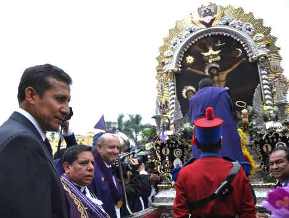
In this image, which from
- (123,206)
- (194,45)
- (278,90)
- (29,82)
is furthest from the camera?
(194,45)

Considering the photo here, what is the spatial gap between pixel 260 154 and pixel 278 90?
23.3ft

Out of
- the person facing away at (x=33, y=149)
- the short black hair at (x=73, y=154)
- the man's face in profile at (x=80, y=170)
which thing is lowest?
the man's face in profile at (x=80, y=170)

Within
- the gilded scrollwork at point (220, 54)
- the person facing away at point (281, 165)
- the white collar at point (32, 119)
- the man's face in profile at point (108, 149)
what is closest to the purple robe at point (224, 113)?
the person facing away at point (281, 165)

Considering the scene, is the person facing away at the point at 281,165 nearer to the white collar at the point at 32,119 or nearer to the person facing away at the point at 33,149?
the person facing away at the point at 33,149

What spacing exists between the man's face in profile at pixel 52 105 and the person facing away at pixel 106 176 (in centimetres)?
211

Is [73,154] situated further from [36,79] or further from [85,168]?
[36,79]

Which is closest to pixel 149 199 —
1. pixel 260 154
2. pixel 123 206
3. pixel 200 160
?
pixel 123 206

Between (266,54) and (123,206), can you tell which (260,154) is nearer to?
(123,206)

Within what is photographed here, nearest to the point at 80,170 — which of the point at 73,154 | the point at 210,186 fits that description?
the point at 73,154

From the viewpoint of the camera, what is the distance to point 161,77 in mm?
17016

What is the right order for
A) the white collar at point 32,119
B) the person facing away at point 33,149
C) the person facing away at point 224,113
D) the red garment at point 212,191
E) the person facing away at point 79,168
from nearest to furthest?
the person facing away at point 33,149 → the white collar at point 32,119 → the red garment at point 212,191 → the person facing away at point 79,168 → the person facing away at point 224,113

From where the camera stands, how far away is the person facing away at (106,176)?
3645 millimetres

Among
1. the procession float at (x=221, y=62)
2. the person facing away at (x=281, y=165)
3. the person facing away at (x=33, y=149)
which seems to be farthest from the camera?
the procession float at (x=221, y=62)

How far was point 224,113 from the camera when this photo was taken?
4.02 m
